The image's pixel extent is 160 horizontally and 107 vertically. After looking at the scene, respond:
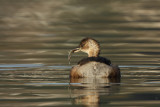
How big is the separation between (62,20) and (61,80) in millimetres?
15565

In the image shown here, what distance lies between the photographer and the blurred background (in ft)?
57.7

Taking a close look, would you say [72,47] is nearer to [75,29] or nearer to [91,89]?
[75,29]

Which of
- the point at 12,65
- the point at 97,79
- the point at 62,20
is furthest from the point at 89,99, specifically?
the point at 62,20

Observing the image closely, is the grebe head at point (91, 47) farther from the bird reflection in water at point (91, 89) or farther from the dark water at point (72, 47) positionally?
the bird reflection in water at point (91, 89)

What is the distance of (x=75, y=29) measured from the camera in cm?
2483

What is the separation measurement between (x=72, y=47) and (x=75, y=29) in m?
5.09

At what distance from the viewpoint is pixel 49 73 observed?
14070mm

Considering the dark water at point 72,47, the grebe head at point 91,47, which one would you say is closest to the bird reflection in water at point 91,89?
the dark water at point 72,47

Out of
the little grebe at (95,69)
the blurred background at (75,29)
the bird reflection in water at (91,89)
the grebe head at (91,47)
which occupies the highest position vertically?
the blurred background at (75,29)

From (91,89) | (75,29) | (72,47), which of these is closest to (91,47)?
(91,89)

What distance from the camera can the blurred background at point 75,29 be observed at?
57.7ft

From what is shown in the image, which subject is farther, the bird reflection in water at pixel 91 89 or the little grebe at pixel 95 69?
the little grebe at pixel 95 69

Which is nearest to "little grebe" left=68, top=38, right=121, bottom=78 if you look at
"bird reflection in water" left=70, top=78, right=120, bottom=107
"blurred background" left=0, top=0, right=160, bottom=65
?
"bird reflection in water" left=70, top=78, right=120, bottom=107

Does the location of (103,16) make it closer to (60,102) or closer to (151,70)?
(151,70)
